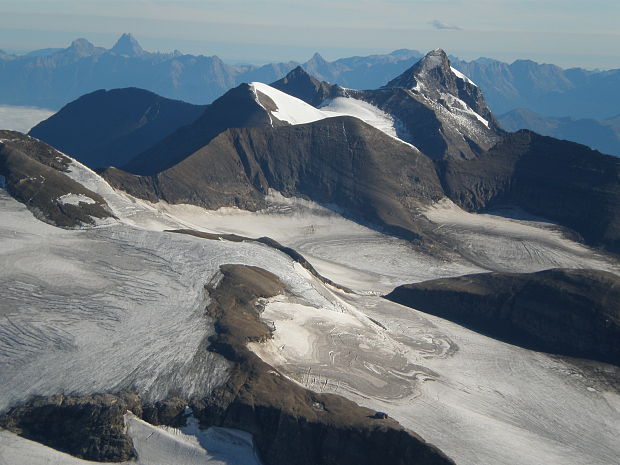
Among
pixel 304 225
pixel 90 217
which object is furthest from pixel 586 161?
pixel 90 217

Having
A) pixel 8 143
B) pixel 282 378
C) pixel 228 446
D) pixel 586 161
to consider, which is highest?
pixel 586 161

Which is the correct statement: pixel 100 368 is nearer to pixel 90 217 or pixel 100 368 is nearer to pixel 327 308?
pixel 327 308

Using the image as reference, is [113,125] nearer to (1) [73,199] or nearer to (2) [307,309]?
(1) [73,199]

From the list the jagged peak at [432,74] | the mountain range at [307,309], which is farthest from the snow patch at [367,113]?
the mountain range at [307,309]

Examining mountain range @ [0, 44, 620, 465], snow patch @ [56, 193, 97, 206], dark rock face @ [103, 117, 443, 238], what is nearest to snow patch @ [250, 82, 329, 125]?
dark rock face @ [103, 117, 443, 238]

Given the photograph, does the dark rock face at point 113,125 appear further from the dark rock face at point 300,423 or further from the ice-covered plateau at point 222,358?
the dark rock face at point 300,423
